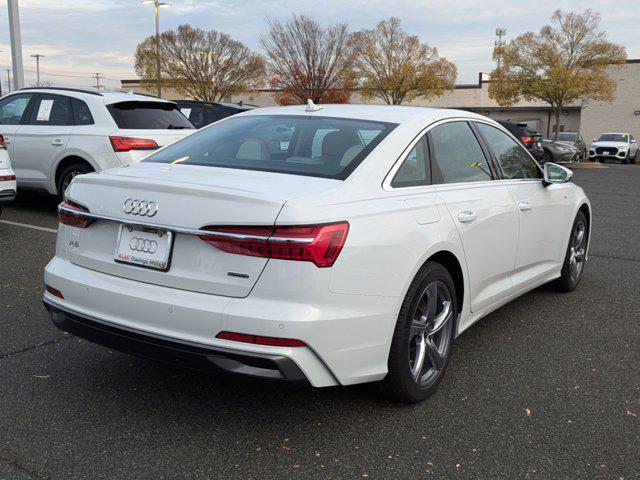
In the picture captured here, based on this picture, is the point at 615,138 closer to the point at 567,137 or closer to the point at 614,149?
the point at 614,149

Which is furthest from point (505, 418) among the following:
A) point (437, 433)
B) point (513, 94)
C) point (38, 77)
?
point (38, 77)

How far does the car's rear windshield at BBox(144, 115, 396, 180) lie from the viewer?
3.34 m

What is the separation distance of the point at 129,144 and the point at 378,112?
5.07m

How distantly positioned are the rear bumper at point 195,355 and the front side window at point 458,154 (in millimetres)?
1571

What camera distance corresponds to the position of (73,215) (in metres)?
3.26

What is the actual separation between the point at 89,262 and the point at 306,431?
130 centimetres

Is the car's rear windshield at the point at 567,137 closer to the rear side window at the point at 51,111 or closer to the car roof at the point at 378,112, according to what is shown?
the rear side window at the point at 51,111

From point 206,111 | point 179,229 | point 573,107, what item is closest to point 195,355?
point 179,229

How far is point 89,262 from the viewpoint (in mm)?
3172

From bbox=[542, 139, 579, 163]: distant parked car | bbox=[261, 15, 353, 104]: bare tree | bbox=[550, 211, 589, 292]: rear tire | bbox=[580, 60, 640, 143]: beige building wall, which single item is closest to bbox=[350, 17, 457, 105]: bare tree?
bbox=[261, 15, 353, 104]: bare tree

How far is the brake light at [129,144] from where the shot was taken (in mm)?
8125

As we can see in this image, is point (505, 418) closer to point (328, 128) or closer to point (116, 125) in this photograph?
point (328, 128)

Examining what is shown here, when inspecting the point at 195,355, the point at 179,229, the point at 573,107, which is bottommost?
the point at 195,355

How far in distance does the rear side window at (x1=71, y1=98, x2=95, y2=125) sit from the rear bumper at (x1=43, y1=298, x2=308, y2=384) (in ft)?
Answer: 19.6
